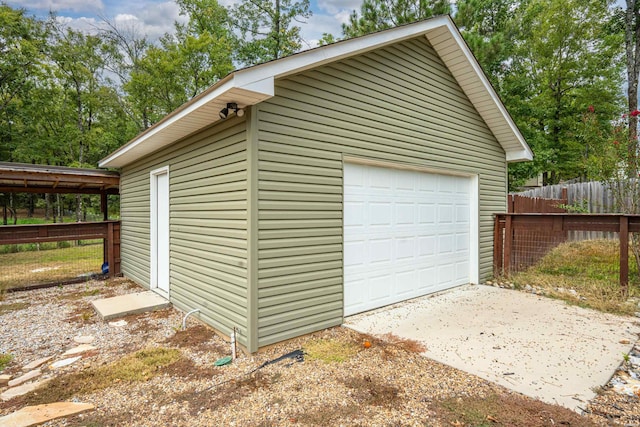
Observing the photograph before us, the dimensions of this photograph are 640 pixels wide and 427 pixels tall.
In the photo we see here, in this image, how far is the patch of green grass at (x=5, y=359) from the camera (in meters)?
3.14

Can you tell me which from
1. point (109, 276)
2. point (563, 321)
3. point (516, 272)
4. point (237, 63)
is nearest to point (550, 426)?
point (563, 321)

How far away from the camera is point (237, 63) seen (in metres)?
16.0

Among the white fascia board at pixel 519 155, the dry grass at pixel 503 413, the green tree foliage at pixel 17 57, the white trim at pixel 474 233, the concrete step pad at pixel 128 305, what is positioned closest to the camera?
the dry grass at pixel 503 413

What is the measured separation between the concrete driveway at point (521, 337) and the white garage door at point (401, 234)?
0.30 meters

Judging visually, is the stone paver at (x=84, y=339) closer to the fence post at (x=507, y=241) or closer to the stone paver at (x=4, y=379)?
the stone paver at (x=4, y=379)

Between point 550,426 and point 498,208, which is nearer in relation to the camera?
point 550,426

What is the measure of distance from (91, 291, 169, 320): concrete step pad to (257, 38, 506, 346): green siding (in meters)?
2.50

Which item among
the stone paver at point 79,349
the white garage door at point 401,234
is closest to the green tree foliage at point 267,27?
the white garage door at point 401,234

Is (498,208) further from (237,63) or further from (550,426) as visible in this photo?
(237,63)

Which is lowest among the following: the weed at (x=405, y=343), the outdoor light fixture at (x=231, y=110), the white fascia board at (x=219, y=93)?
the weed at (x=405, y=343)

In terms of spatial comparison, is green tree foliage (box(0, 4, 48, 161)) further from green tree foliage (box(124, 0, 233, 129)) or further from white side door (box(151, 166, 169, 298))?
white side door (box(151, 166, 169, 298))

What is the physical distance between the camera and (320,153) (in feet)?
12.1

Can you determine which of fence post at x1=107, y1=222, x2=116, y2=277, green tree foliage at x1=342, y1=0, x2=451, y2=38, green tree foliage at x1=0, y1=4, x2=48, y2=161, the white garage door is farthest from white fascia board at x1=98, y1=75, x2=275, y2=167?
green tree foliage at x1=0, y1=4, x2=48, y2=161

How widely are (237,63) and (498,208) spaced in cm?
1423
